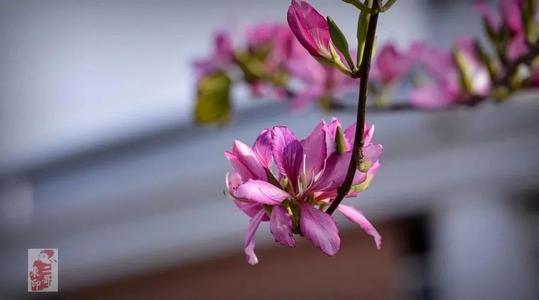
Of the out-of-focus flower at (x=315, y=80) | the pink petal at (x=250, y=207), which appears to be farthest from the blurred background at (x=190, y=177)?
the pink petal at (x=250, y=207)

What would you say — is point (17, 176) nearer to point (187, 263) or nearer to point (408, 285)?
point (187, 263)

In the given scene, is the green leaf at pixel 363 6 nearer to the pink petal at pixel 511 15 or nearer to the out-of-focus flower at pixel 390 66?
the pink petal at pixel 511 15

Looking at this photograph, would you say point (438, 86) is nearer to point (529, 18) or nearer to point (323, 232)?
point (529, 18)

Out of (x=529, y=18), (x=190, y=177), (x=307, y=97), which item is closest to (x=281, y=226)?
(x=529, y=18)

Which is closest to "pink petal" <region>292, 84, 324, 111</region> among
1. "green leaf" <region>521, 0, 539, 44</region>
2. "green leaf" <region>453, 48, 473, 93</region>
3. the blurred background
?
"green leaf" <region>453, 48, 473, 93</region>

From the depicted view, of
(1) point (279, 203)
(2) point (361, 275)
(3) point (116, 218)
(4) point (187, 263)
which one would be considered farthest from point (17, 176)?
(1) point (279, 203)

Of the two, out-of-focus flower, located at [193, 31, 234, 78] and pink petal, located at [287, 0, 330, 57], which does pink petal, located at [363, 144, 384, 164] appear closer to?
pink petal, located at [287, 0, 330, 57]
